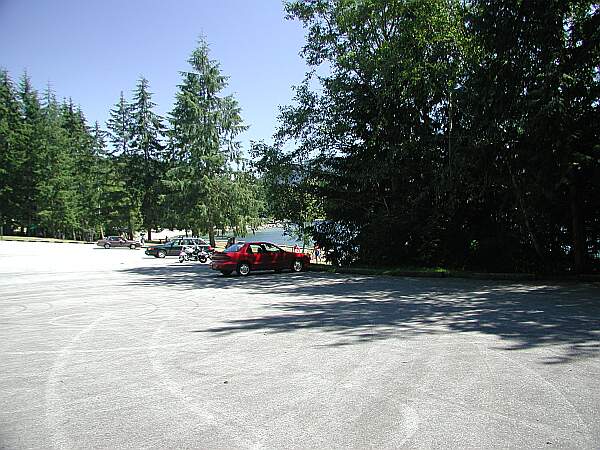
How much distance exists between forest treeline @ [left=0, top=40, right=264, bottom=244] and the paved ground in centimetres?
3537

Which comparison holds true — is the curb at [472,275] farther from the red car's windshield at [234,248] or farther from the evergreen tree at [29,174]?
the evergreen tree at [29,174]

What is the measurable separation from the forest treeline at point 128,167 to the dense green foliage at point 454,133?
71.5ft

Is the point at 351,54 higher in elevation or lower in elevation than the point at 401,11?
lower

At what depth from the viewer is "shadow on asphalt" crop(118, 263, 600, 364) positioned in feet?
26.2

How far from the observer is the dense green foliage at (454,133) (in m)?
15.0

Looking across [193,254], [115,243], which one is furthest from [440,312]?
[115,243]

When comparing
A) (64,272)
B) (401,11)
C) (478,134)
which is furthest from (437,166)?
(64,272)

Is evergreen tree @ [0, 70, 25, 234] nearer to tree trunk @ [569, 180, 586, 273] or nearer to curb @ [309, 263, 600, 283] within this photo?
curb @ [309, 263, 600, 283]

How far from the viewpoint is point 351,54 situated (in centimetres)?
2077

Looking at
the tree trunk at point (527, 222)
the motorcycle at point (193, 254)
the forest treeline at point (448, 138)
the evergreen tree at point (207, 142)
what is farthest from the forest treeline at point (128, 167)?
the tree trunk at point (527, 222)

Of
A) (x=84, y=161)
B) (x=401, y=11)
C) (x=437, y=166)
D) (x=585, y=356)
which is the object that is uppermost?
(x=84, y=161)

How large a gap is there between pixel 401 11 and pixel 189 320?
1629cm

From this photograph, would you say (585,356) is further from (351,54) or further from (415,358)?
(351,54)

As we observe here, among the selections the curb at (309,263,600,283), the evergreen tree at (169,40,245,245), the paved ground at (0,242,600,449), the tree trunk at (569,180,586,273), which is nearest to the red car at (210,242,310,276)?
the curb at (309,263,600,283)
